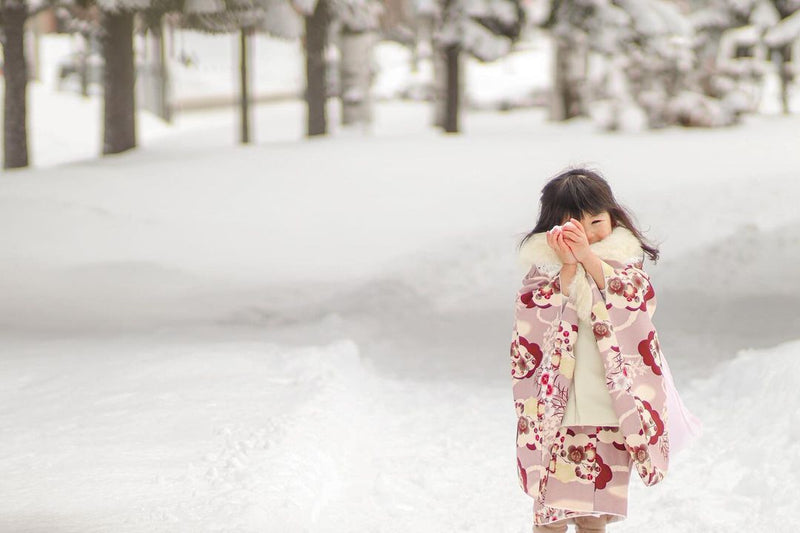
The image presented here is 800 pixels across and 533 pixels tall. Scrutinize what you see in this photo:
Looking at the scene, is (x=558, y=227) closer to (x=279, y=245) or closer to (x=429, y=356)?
(x=429, y=356)

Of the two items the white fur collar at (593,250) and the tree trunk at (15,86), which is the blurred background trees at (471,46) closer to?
the tree trunk at (15,86)

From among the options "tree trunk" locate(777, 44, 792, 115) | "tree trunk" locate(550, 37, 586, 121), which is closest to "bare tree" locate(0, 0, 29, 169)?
"tree trunk" locate(550, 37, 586, 121)

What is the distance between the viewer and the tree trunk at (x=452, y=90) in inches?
832

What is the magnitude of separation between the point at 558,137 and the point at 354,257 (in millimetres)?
8269

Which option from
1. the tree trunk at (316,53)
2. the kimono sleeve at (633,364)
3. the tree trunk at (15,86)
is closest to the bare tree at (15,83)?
the tree trunk at (15,86)

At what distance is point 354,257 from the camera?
12953 millimetres

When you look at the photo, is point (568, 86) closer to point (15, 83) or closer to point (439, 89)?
point (439, 89)

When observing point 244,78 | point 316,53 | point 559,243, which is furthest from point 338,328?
point 244,78

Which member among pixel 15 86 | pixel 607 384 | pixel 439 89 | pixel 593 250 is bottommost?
pixel 607 384

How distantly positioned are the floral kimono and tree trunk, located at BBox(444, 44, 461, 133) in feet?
56.6

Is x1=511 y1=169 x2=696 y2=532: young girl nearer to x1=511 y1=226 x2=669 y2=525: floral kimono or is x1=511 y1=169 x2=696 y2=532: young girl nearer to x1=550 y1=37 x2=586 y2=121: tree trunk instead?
x1=511 y1=226 x2=669 y2=525: floral kimono

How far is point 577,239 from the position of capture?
3.97m

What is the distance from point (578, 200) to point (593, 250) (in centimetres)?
19

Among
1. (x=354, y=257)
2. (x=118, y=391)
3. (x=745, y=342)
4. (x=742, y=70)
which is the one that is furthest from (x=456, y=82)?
(x=118, y=391)
